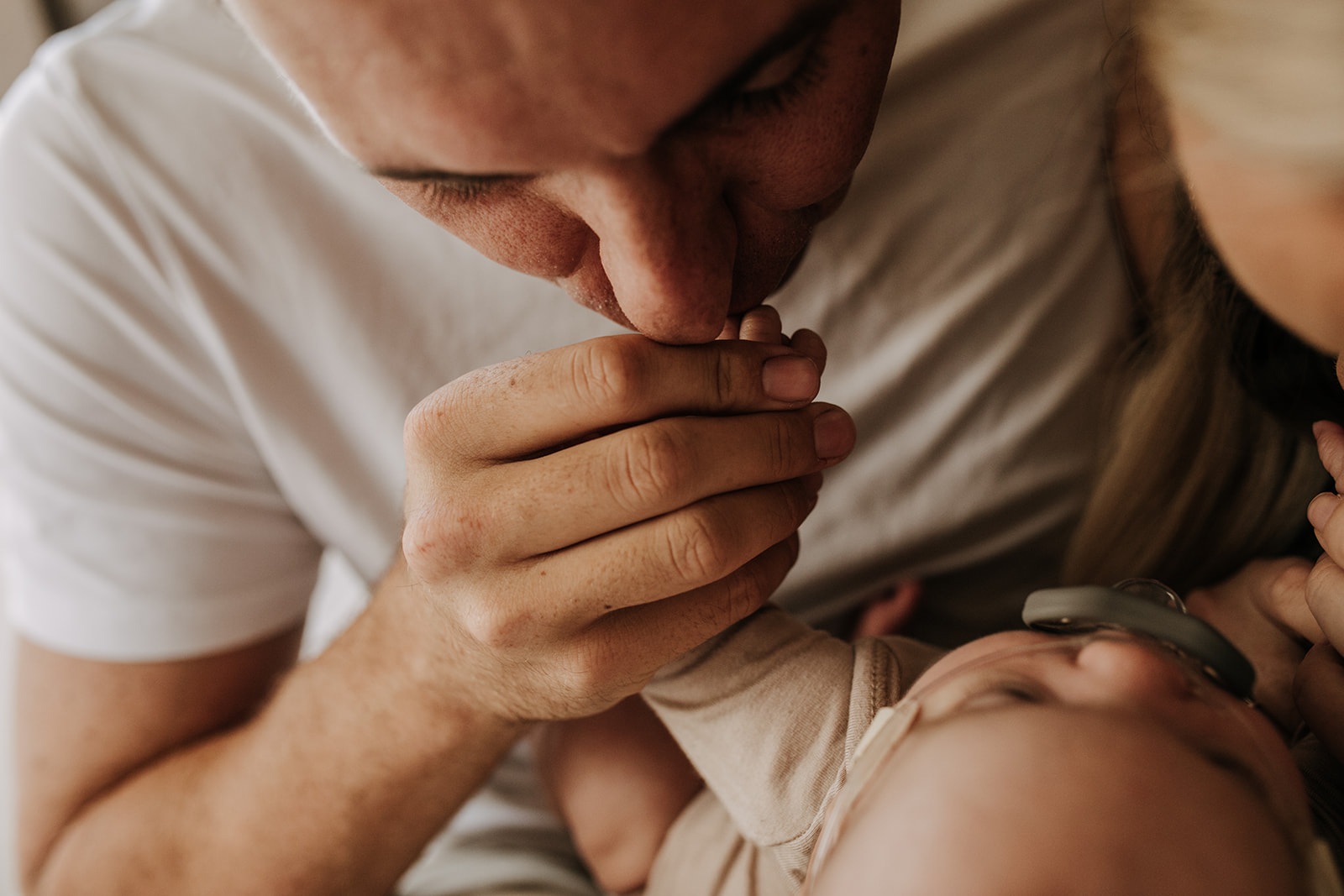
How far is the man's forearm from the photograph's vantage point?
76 cm

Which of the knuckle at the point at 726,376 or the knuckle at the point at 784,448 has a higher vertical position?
the knuckle at the point at 726,376

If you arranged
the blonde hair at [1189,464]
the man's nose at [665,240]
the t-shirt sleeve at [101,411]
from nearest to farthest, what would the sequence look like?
the man's nose at [665,240] → the blonde hair at [1189,464] → the t-shirt sleeve at [101,411]

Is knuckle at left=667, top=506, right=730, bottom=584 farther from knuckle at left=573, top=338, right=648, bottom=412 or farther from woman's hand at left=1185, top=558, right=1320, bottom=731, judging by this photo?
woman's hand at left=1185, top=558, right=1320, bottom=731

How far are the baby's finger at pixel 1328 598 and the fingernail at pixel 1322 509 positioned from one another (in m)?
0.03

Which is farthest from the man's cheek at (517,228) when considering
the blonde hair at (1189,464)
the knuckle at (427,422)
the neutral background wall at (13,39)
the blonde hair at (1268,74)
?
the neutral background wall at (13,39)

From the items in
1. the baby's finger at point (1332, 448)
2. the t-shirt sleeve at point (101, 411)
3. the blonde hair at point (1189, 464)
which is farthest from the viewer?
the t-shirt sleeve at point (101, 411)

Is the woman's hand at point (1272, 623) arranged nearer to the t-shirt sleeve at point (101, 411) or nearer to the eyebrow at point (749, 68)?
the eyebrow at point (749, 68)

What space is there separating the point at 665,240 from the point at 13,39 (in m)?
1.38

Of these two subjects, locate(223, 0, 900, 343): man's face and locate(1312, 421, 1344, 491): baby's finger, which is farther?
locate(1312, 421, 1344, 491): baby's finger

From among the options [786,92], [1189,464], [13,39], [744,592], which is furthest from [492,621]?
[13,39]

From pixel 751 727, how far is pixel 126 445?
0.66m

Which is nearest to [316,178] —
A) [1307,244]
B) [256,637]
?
[256,637]

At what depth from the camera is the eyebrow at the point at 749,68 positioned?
44cm

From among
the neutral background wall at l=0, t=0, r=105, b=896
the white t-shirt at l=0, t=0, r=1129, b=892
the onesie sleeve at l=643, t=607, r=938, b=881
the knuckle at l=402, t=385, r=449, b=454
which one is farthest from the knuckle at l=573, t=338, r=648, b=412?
the neutral background wall at l=0, t=0, r=105, b=896
